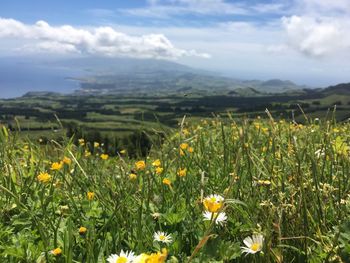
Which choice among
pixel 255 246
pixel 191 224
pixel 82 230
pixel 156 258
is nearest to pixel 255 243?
pixel 255 246

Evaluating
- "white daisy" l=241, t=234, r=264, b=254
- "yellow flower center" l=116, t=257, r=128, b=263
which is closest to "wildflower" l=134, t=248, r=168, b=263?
"yellow flower center" l=116, t=257, r=128, b=263

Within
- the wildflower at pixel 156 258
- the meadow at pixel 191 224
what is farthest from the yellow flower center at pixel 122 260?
the wildflower at pixel 156 258

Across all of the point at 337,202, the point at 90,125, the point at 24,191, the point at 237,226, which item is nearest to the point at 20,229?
the point at 24,191

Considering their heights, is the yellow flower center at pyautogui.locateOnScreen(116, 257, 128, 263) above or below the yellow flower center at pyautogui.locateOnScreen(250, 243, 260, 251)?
above

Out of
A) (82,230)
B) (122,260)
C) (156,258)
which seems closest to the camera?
(156,258)

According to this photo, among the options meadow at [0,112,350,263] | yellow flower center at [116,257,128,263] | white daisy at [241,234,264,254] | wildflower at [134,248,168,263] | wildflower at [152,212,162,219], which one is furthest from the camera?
wildflower at [152,212,162,219]

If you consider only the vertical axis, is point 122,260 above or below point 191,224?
above

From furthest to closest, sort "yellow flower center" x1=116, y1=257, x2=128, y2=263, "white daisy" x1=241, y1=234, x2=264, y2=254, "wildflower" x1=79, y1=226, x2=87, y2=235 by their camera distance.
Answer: "wildflower" x1=79, y1=226, x2=87, y2=235 → "white daisy" x1=241, y1=234, x2=264, y2=254 → "yellow flower center" x1=116, y1=257, x2=128, y2=263

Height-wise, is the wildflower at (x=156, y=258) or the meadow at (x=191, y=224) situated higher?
the wildflower at (x=156, y=258)

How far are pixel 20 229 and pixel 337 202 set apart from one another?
2.54 meters

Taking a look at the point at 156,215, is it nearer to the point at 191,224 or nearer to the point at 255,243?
the point at 191,224

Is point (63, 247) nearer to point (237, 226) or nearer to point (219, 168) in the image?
point (237, 226)

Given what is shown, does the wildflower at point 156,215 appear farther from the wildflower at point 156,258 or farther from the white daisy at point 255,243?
the wildflower at point 156,258

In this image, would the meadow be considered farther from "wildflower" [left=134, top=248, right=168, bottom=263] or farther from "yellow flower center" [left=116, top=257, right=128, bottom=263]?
"wildflower" [left=134, top=248, right=168, bottom=263]
